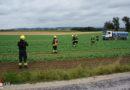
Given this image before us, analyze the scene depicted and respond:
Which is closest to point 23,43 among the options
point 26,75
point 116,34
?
point 26,75

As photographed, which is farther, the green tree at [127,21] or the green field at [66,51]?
the green tree at [127,21]

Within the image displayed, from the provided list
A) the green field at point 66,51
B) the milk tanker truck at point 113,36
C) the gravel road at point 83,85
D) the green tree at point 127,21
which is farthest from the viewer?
the green tree at point 127,21

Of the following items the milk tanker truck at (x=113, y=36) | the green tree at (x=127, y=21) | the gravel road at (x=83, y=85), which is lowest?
the gravel road at (x=83, y=85)

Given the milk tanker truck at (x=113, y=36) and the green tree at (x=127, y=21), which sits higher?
the green tree at (x=127, y=21)

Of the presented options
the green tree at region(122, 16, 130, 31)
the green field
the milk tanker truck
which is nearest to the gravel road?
the green field

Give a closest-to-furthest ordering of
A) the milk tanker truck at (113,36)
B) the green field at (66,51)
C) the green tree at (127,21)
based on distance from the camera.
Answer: the green field at (66,51), the milk tanker truck at (113,36), the green tree at (127,21)

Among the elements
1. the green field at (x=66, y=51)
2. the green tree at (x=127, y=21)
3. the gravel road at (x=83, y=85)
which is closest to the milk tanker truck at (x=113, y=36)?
the green field at (x=66, y=51)

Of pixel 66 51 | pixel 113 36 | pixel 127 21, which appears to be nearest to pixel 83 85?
pixel 66 51

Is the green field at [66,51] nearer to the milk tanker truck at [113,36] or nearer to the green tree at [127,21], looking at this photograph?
the milk tanker truck at [113,36]

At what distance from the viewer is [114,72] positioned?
6652mm

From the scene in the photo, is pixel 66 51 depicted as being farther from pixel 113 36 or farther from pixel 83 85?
pixel 113 36

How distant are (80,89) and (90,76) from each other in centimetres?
158

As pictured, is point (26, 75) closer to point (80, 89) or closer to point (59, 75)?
point (59, 75)

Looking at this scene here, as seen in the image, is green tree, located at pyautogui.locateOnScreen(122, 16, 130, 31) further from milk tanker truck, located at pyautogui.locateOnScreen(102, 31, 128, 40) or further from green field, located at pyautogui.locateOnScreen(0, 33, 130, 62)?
green field, located at pyautogui.locateOnScreen(0, 33, 130, 62)
